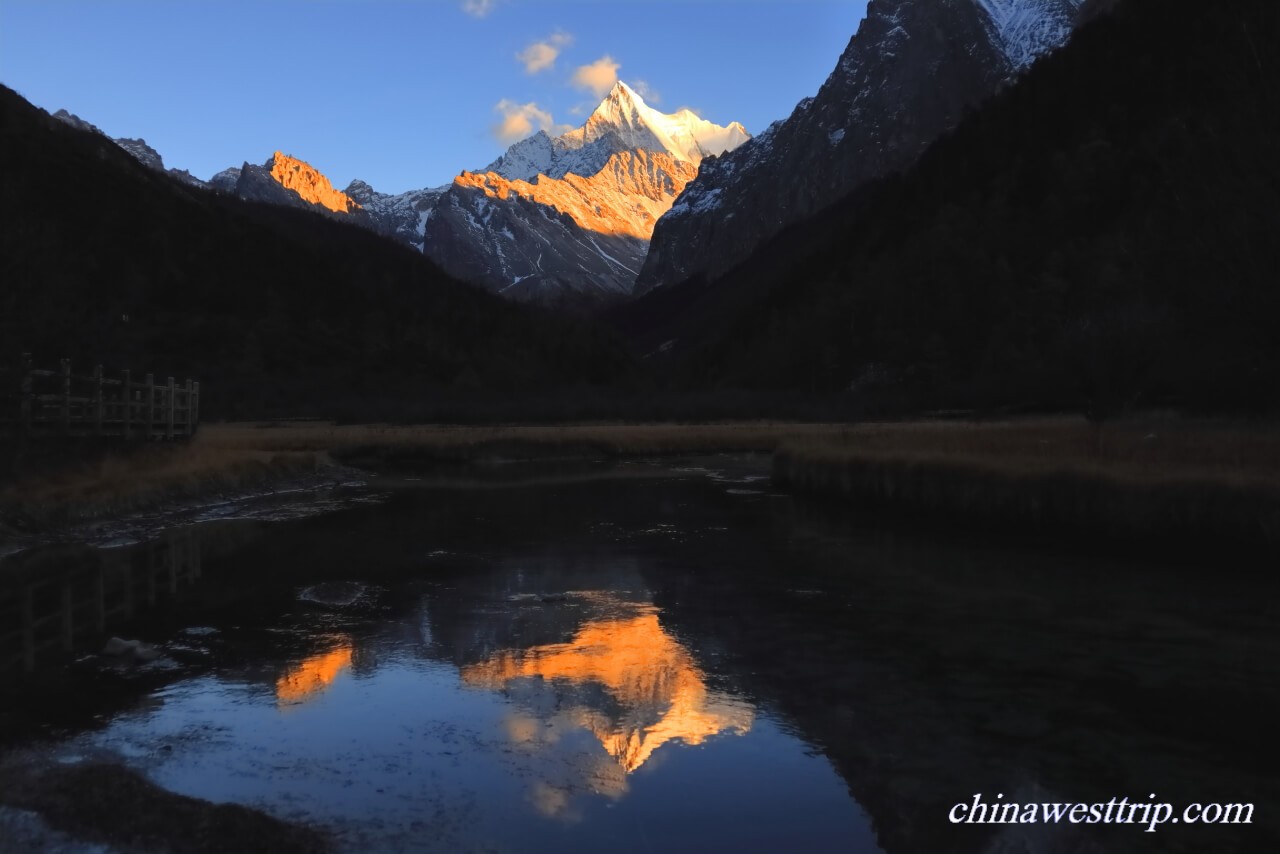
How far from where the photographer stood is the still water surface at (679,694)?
7910 millimetres

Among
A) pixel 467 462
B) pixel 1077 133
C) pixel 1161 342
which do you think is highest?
pixel 1077 133

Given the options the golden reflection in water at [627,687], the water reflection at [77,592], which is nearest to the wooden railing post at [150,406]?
the water reflection at [77,592]

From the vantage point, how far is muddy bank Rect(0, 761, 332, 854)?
269 inches

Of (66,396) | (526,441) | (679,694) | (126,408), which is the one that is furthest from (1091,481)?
(526,441)

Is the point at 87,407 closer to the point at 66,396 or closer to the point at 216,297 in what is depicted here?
the point at 66,396

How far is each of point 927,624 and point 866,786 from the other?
21.9 ft

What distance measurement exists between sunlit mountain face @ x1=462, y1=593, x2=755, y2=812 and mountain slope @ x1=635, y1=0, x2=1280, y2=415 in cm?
2470

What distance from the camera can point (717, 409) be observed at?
4668 inches

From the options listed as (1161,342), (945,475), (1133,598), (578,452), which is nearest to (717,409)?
(578,452)

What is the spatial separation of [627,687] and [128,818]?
5762 mm

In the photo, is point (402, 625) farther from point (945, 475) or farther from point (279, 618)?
point (945, 475)

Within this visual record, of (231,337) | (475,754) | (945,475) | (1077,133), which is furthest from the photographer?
(231,337)

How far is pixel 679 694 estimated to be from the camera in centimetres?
1124

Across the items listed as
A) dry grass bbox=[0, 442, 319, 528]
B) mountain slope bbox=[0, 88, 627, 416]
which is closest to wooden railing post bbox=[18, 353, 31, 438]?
dry grass bbox=[0, 442, 319, 528]
